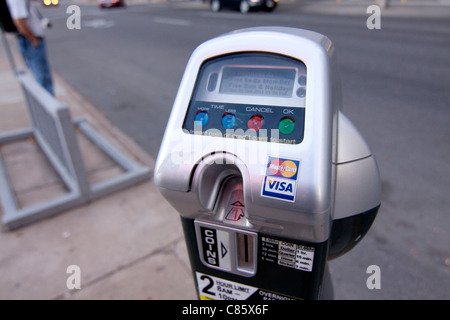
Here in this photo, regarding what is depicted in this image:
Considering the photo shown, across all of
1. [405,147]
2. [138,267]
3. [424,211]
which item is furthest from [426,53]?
[138,267]

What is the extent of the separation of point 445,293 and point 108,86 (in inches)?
231

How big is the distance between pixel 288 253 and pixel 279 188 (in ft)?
0.74

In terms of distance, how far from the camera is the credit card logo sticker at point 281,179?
828 millimetres

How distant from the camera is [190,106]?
1.01m

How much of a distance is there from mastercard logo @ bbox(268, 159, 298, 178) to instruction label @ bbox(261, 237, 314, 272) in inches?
8.6

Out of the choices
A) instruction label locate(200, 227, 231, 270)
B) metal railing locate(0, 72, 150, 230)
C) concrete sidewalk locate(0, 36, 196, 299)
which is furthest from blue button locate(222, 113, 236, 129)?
metal railing locate(0, 72, 150, 230)

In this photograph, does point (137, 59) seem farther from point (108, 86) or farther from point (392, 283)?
point (392, 283)

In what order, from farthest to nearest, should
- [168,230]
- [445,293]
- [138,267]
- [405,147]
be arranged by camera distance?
[405,147] < [168,230] < [138,267] < [445,293]

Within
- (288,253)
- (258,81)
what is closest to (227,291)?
(288,253)

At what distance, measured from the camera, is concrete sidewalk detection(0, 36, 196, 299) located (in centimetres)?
215

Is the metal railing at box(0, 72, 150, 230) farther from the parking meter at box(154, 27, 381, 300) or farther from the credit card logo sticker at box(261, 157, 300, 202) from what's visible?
the credit card logo sticker at box(261, 157, 300, 202)

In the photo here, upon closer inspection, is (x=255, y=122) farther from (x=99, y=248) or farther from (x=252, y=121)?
(x=99, y=248)

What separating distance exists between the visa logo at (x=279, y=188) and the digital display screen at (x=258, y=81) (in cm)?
23

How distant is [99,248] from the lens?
248 centimetres
